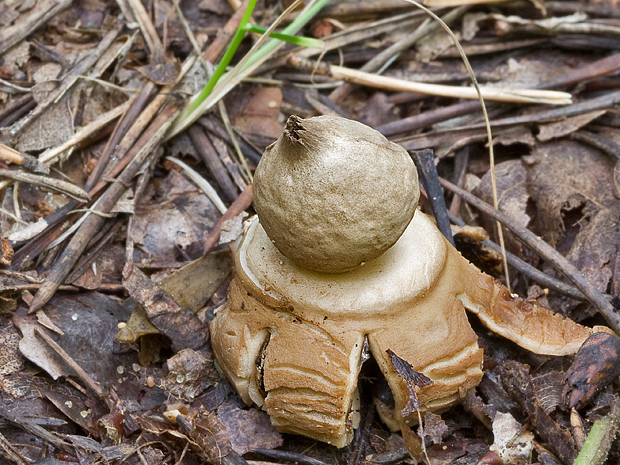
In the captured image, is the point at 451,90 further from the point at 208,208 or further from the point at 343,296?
the point at 343,296

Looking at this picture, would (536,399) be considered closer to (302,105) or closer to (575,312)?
(575,312)

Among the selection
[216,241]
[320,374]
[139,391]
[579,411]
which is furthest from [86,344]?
[579,411]

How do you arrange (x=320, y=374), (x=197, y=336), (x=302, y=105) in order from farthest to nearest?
1. (x=302, y=105)
2. (x=197, y=336)
3. (x=320, y=374)

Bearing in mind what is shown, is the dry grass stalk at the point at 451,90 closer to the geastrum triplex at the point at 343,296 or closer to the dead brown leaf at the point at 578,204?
the dead brown leaf at the point at 578,204

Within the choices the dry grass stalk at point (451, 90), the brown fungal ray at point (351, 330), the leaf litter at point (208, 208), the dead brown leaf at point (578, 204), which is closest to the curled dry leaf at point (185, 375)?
the leaf litter at point (208, 208)

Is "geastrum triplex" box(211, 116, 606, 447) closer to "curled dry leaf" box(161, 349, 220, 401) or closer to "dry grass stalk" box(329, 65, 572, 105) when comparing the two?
"curled dry leaf" box(161, 349, 220, 401)

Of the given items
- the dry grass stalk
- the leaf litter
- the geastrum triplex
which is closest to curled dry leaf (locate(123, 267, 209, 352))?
the leaf litter

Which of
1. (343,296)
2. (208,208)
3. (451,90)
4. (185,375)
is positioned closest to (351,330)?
(343,296)
